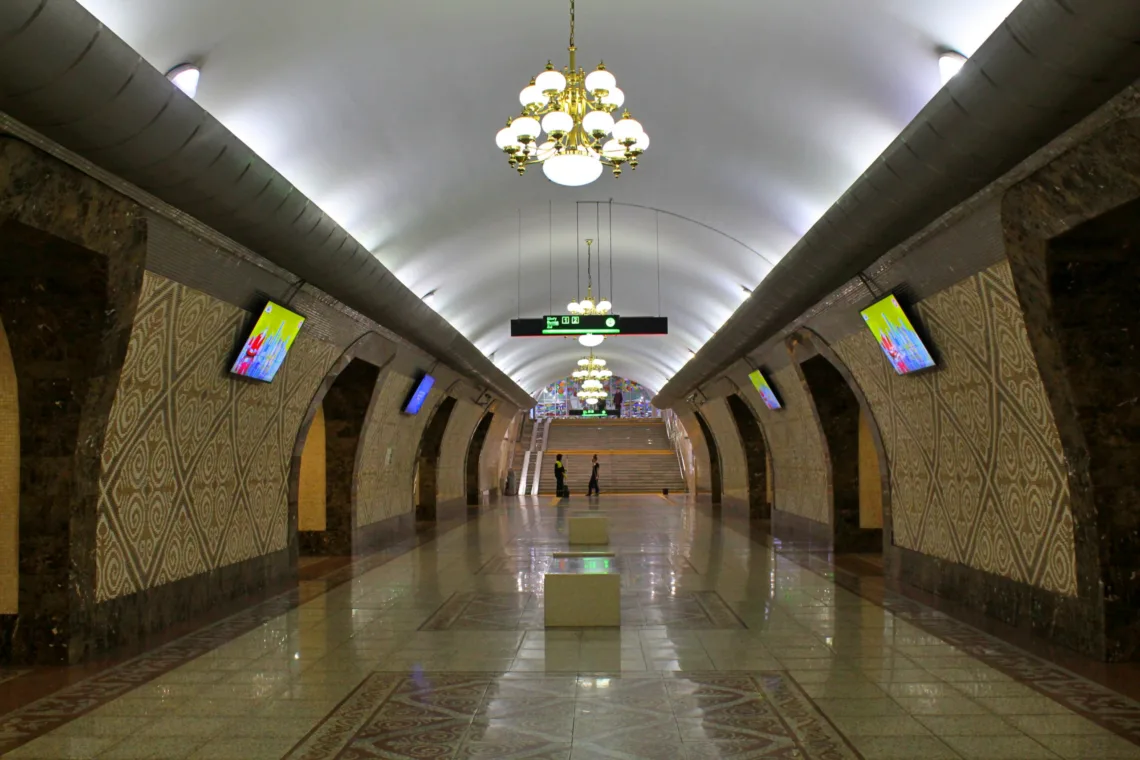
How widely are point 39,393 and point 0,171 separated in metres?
1.97

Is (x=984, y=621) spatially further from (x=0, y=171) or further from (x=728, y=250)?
(x=0, y=171)

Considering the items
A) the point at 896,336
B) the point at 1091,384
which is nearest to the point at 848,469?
the point at 896,336

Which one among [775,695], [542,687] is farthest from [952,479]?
[542,687]

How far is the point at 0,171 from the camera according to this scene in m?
4.23

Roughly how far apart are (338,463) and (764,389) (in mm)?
6557

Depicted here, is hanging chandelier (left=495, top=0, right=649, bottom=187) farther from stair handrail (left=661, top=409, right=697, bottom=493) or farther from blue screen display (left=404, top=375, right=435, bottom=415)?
stair handrail (left=661, top=409, right=697, bottom=493)

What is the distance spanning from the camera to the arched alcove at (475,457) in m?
24.1

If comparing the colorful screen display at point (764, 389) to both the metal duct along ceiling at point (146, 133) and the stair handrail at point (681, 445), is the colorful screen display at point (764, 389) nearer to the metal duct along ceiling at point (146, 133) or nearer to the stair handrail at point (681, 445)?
the metal duct along ceiling at point (146, 133)

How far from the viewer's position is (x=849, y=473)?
12188mm

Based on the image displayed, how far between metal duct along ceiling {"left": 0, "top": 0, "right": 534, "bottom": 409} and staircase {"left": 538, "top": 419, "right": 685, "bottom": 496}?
24115 mm

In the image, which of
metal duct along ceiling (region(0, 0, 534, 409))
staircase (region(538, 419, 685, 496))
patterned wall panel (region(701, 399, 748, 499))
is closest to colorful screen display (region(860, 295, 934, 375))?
metal duct along ceiling (region(0, 0, 534, 409))

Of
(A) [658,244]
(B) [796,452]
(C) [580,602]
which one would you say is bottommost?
(C) [580,602]

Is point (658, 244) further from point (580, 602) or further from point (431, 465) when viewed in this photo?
point (431, 465)

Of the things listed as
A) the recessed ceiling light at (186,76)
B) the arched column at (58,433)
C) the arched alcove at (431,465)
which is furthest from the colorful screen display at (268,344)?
the arched alcove at (431,465)
